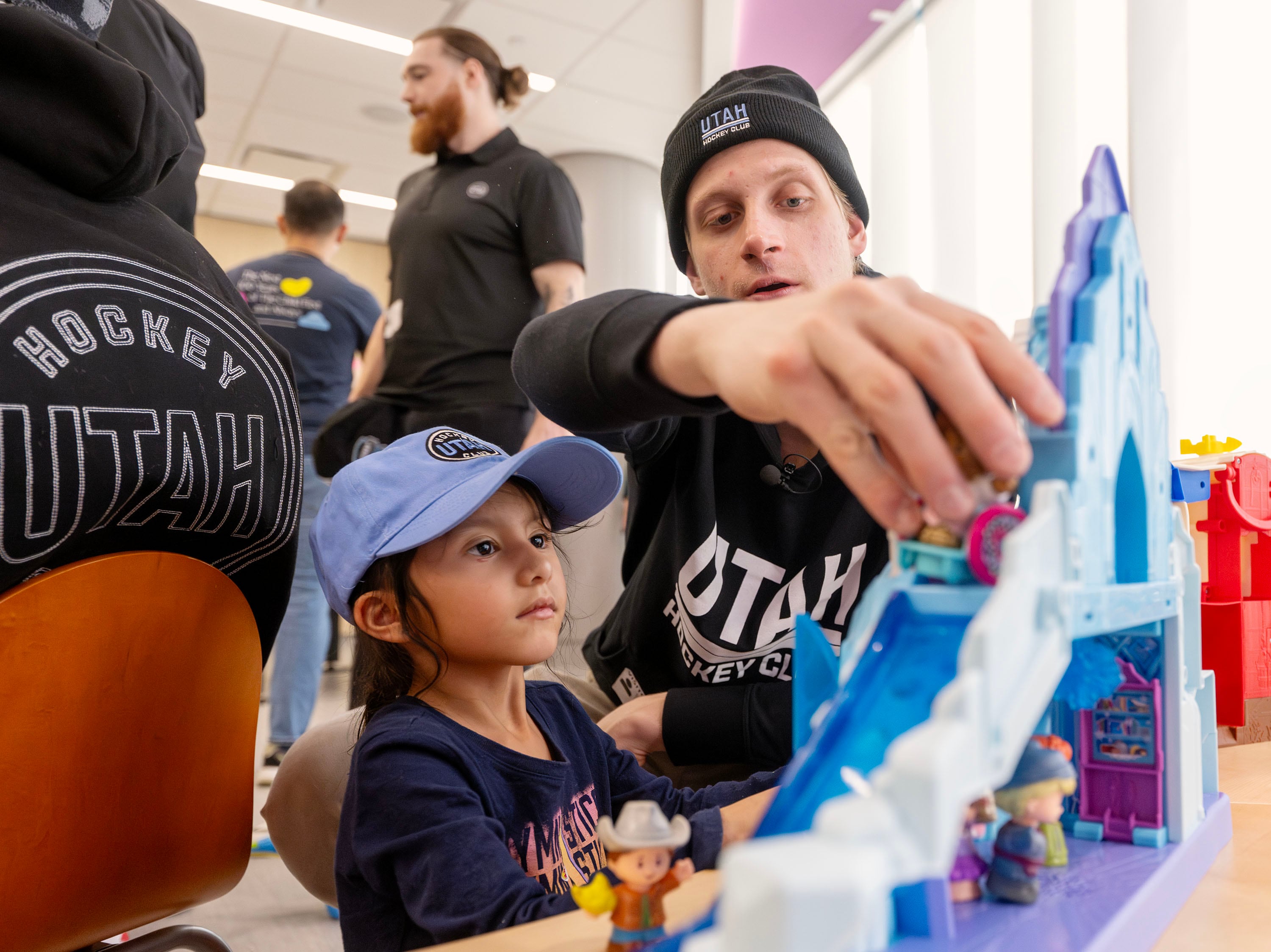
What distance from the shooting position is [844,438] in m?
0.38

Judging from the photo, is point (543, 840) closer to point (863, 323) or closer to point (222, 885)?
point (222, 885)

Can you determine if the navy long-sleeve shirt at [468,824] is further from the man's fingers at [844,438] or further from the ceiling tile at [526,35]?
the ceiling tile at [526,35]

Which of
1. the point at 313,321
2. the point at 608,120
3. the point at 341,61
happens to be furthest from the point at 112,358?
the point at 608,120

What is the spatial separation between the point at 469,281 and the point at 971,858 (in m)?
1.41

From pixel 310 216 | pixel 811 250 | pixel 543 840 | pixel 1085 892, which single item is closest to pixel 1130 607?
pixel 1085 892

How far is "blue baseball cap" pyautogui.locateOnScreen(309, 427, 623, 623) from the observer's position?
0.76 m

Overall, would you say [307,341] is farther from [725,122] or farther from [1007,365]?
[1007,365]

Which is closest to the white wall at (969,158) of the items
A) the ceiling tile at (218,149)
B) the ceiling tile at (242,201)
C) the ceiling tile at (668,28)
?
the ceiling tile at (668,28)

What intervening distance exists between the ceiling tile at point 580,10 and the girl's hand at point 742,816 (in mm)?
3285

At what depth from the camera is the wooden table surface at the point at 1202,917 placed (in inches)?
15.9

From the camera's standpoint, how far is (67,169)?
24.4 inches

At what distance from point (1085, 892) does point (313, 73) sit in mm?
4302

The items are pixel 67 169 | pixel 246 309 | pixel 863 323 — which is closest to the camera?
pixel 863 323

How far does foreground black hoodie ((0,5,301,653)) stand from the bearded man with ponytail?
888 millimetres
